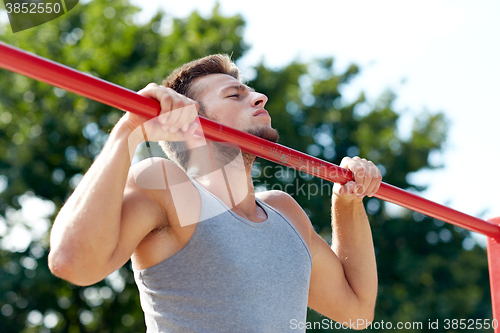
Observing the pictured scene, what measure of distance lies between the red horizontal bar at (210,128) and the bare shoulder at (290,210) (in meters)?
0.22

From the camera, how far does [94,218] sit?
0.95m

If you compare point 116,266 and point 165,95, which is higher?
point 165,95

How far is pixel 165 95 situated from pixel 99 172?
0.21 metres

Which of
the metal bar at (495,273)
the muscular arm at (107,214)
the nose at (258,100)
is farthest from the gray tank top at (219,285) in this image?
the metal bar at (495,273)

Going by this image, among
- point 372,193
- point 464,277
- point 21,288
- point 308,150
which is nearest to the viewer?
point 372,193

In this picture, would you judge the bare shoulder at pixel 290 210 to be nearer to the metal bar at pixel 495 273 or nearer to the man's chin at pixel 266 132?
the man's chin at pixel 266 132

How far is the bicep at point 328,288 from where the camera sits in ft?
5.16

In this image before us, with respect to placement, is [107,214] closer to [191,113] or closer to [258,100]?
[191,113]

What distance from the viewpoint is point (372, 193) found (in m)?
1.47

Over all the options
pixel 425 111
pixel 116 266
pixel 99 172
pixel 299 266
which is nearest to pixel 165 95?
pixel 99 172

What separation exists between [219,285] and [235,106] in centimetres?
67

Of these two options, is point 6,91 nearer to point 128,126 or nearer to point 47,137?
point 47,137

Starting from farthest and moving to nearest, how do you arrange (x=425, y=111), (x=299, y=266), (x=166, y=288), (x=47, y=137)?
(x=425, y=111)
(x=47, y=137)
(x=299, y=266)
(x=166, y=288)

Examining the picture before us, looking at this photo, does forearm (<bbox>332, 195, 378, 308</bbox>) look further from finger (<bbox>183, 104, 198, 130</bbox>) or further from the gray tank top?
finger (<bbox>183, 104, 198, 130</bbox>)
